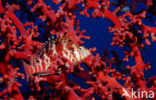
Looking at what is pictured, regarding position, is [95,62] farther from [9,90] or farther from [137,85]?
[9,90]

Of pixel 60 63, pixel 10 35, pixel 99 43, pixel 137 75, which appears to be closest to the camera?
pixel 60 63

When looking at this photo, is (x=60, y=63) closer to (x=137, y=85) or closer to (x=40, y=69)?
(x=40, y=69)

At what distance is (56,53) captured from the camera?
3.03 metres

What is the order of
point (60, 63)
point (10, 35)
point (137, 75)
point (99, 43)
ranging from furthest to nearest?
point (99, 43), point (137, 75), point (10, 35), point (60, 63)

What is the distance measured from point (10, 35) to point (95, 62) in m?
1.45

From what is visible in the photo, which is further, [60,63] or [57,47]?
[57,47]

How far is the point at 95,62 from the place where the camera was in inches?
120

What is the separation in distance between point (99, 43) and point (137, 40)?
4.16m

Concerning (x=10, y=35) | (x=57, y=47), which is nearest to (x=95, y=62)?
(x=57, y=47)

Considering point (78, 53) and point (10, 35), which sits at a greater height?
point (10, 35)

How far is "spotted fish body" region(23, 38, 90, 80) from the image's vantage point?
301cm

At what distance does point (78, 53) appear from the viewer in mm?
3057

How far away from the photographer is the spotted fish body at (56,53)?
3014 millimetres

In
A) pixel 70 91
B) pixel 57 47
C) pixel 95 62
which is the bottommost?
pixel 70 91
